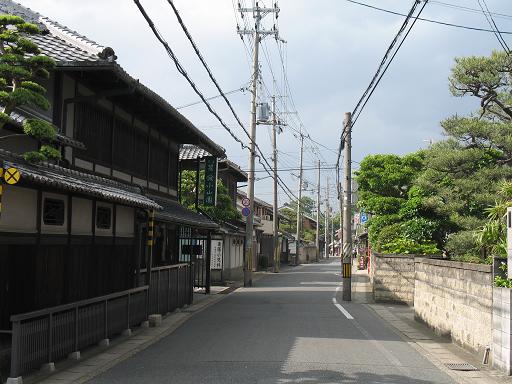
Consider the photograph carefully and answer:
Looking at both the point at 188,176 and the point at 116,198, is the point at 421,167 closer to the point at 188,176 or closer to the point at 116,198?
the point at 188,176

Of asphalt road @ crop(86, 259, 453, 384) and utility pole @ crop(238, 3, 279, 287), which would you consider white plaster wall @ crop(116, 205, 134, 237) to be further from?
utility pole @ crop(238, 3, 279, 287)

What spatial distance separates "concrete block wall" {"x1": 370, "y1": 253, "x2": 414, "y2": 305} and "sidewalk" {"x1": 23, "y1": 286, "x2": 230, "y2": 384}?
28.0 ft

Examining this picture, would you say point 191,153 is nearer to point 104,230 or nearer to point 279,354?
point 104,230

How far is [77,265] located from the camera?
11750mm

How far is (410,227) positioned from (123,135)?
1236 centimetres

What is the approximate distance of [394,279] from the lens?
69.7ft

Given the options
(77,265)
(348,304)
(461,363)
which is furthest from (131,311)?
(348,304)

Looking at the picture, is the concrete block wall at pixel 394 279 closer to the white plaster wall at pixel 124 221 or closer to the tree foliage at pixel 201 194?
the tree foliage at pixel 201 194

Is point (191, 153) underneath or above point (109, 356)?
above

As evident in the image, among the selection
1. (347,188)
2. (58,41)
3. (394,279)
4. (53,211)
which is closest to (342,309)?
(394,279)

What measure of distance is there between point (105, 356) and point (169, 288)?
630 centimetres

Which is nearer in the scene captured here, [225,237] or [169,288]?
[169,288]

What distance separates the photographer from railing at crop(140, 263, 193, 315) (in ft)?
48.6

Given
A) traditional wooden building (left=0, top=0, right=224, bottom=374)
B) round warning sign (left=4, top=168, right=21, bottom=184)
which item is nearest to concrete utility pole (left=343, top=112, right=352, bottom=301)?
traditional wooden building (left=0, top=0, right=224, bottom=374)
